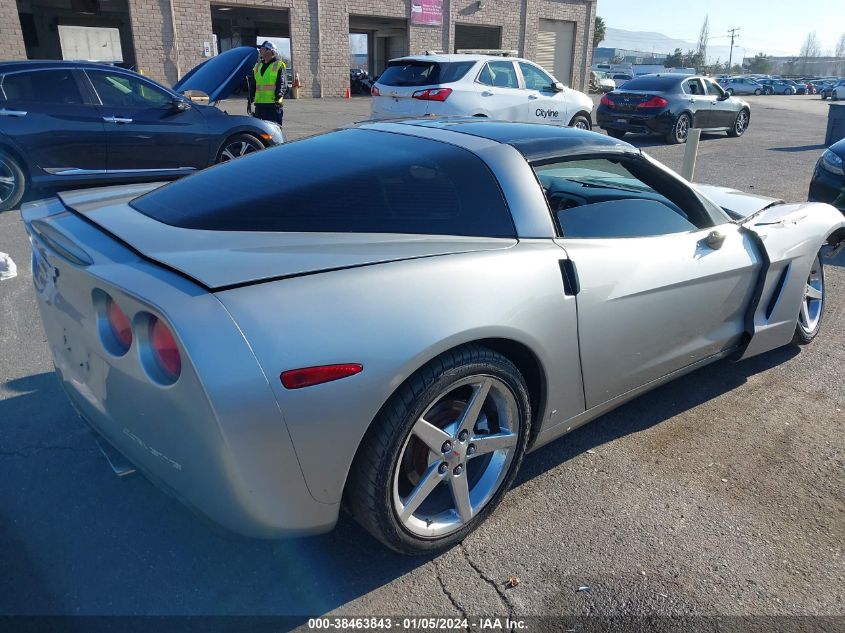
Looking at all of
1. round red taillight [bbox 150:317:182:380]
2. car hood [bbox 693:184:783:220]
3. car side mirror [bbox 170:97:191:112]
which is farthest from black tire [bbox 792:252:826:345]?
car side mirror [bbox 170:97:191:112]

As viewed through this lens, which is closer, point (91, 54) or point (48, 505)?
point (48, 505)

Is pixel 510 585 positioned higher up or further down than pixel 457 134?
further down

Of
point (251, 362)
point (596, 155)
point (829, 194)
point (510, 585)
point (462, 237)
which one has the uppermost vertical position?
point (596, 155)

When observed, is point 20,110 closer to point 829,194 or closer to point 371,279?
point 371,279

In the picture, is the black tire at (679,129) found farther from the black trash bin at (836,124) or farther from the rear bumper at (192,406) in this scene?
the rear bumper at (192,406)

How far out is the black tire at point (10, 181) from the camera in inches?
277

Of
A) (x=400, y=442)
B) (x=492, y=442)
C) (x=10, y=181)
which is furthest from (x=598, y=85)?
(x=400, y=442)

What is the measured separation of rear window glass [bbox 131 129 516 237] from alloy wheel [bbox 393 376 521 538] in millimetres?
609

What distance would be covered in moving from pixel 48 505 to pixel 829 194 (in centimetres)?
755

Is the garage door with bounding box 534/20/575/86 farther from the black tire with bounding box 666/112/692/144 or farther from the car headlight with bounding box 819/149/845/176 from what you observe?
the car headlight with bounding box 819/149/845/176

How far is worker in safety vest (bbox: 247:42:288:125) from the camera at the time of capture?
1023 centimetres

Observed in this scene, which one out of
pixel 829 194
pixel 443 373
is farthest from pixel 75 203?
pixel 829 194

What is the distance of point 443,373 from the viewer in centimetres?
213

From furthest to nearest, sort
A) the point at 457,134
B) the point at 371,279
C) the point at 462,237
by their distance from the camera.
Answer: the point at 457,134, the point at 462,237, the point at 371,279
